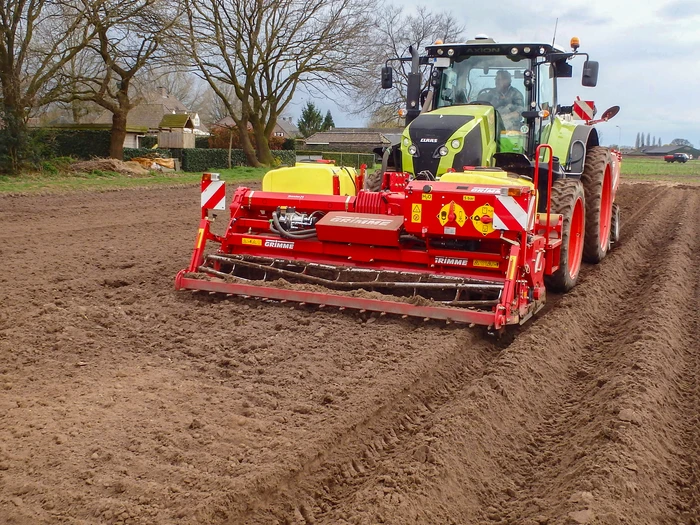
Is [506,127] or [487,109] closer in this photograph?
[487,109]

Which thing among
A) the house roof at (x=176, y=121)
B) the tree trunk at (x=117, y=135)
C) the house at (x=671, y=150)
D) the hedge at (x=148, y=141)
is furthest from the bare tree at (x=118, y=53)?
the house at (x=671, y=150)

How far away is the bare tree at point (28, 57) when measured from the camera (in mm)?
20562

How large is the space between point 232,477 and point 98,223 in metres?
9.58

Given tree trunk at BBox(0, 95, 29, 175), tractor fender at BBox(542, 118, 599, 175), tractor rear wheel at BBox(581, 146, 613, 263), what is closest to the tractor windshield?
tractor fender at BBox(542, 118, 599, 175)

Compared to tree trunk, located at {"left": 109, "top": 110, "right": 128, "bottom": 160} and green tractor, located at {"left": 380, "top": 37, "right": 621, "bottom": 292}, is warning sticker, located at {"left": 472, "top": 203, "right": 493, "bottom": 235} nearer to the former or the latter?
green tractor, located at {"left": 380, "top": 37, "right": 621, "bottom": 292}

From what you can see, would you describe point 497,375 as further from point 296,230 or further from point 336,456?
point 296,230

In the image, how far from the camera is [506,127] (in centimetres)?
803

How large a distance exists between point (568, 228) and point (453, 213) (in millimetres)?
1640

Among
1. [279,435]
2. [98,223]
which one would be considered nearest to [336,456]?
[279,435]

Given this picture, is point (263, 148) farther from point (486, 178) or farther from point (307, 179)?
point (486, 178)

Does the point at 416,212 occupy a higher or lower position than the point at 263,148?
lower

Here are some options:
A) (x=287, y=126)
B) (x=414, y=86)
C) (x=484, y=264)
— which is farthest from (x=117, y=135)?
(x=287, y=126)

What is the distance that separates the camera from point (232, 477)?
10.9ft

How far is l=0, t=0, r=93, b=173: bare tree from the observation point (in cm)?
2056
